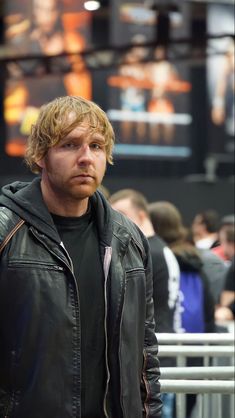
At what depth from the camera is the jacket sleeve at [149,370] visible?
326 cm

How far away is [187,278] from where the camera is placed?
6473 millimetres

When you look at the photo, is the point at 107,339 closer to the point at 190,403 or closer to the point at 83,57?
the point at 190,403

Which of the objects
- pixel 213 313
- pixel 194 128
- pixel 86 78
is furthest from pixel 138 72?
pixel 213 313

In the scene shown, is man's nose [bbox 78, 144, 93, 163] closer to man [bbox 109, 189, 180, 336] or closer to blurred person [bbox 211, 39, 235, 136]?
man [bbox 109, 189, 180, 336]

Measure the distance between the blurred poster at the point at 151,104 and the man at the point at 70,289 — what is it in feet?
58.9

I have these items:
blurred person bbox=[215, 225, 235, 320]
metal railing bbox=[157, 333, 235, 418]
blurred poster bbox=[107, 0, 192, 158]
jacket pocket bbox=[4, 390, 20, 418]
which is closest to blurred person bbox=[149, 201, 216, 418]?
blurred person bbox=[215, 225, 235, 320]

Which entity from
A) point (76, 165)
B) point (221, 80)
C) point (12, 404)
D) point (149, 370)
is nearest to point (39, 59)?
point (221, 80)

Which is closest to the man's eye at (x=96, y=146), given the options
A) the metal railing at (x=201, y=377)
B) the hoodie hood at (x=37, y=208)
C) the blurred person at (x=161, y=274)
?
the hoodie hood at (x=37, y=208)

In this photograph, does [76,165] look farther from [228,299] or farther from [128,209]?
[228,299]

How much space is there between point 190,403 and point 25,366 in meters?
2.57

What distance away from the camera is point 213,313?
6.61 metres

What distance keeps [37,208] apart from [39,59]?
1834 cm

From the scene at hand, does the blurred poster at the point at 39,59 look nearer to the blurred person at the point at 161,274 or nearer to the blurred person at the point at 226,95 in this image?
the blurred person at the point at 226,95

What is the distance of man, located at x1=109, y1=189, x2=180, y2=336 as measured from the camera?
5.86 metres
